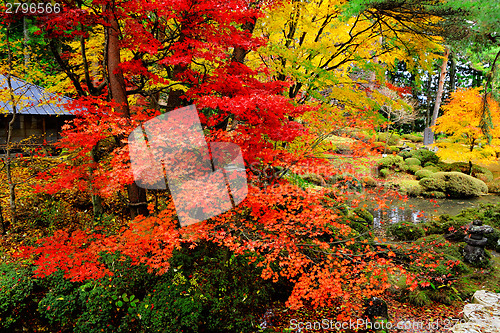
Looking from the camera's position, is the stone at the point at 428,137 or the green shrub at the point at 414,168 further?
the stone at the point at 428,137

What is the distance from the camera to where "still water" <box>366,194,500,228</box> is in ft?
43.8

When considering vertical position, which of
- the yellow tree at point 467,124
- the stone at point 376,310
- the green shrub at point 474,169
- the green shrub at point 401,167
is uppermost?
the yellow tree at point 467,124

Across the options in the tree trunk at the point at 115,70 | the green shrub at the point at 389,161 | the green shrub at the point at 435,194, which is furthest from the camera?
the green shrub at the point at 389,161

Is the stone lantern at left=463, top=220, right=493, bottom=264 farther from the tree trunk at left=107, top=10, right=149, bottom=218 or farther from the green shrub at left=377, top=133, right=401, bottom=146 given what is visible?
the green shrub at left=377, top=133, right=401, bottom=146

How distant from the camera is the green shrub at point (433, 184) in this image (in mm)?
16406

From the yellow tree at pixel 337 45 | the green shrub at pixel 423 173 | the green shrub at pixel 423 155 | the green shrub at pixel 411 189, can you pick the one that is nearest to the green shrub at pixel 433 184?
the green shrub at pixel 411 189

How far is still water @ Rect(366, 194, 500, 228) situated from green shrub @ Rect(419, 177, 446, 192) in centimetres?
96

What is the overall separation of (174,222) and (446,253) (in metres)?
8.66

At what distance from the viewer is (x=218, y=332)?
570 cm

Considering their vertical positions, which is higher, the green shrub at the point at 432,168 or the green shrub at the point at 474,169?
the green shrub at the point at 474,169

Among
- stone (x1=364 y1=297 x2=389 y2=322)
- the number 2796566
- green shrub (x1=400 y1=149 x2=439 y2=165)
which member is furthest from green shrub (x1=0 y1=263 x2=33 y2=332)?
green shrub (x1=400 y1=149 x2=439 y2=165)

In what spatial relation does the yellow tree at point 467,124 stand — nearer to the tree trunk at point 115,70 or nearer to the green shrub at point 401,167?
the green shrub at point 401,167

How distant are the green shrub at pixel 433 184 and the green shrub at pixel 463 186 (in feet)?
0.84

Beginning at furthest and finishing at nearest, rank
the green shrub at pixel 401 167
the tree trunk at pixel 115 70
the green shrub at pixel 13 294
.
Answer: the green shrub at pixel 401 167 < the tree trunk at pixel 115 70 < the green shrub at pixel 13 294
